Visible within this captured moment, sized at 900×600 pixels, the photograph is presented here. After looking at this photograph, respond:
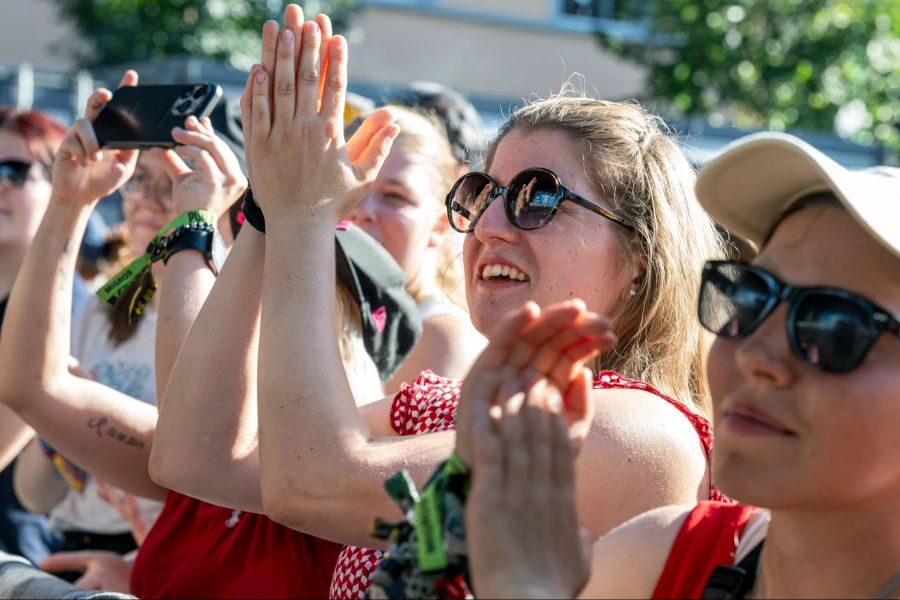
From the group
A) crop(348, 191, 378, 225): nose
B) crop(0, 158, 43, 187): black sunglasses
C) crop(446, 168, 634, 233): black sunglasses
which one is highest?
crop(446, 168, 634, 233): black sunglasses

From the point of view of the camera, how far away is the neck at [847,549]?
156 centimetres

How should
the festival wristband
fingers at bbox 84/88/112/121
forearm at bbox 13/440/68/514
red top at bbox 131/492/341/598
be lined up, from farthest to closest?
forearm at bbox 13/440/68/514 < fingers at bbox 84/88/112/121 < the festival wristband < red top at bbox 131/492/341/598

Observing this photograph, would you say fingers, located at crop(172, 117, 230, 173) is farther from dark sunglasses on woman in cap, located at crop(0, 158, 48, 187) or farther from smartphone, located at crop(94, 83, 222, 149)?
dark sunglasses on woman in cap, located at crop(0, 158, 48, 187)

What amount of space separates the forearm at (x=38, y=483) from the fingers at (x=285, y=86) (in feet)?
7.33

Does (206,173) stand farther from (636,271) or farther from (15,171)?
(15,171)

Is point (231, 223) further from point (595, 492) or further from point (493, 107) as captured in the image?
point (493, 107)

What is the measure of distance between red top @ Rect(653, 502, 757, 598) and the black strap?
1 cm

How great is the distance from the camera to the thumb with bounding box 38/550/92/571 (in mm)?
3498

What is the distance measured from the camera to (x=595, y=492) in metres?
1.94

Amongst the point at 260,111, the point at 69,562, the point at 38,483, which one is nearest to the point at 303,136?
the point at 260,111

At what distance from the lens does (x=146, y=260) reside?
2943 millimetres

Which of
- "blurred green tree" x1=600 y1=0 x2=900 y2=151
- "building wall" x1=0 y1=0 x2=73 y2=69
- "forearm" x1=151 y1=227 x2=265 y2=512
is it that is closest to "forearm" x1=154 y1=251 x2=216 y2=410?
"forearm" x1=151 y1=227 x2=265 y2=512

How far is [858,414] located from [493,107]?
9.03 m

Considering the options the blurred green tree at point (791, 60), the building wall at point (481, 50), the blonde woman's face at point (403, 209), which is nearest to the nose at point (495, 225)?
the blonde woman's face at point (403, 209)
